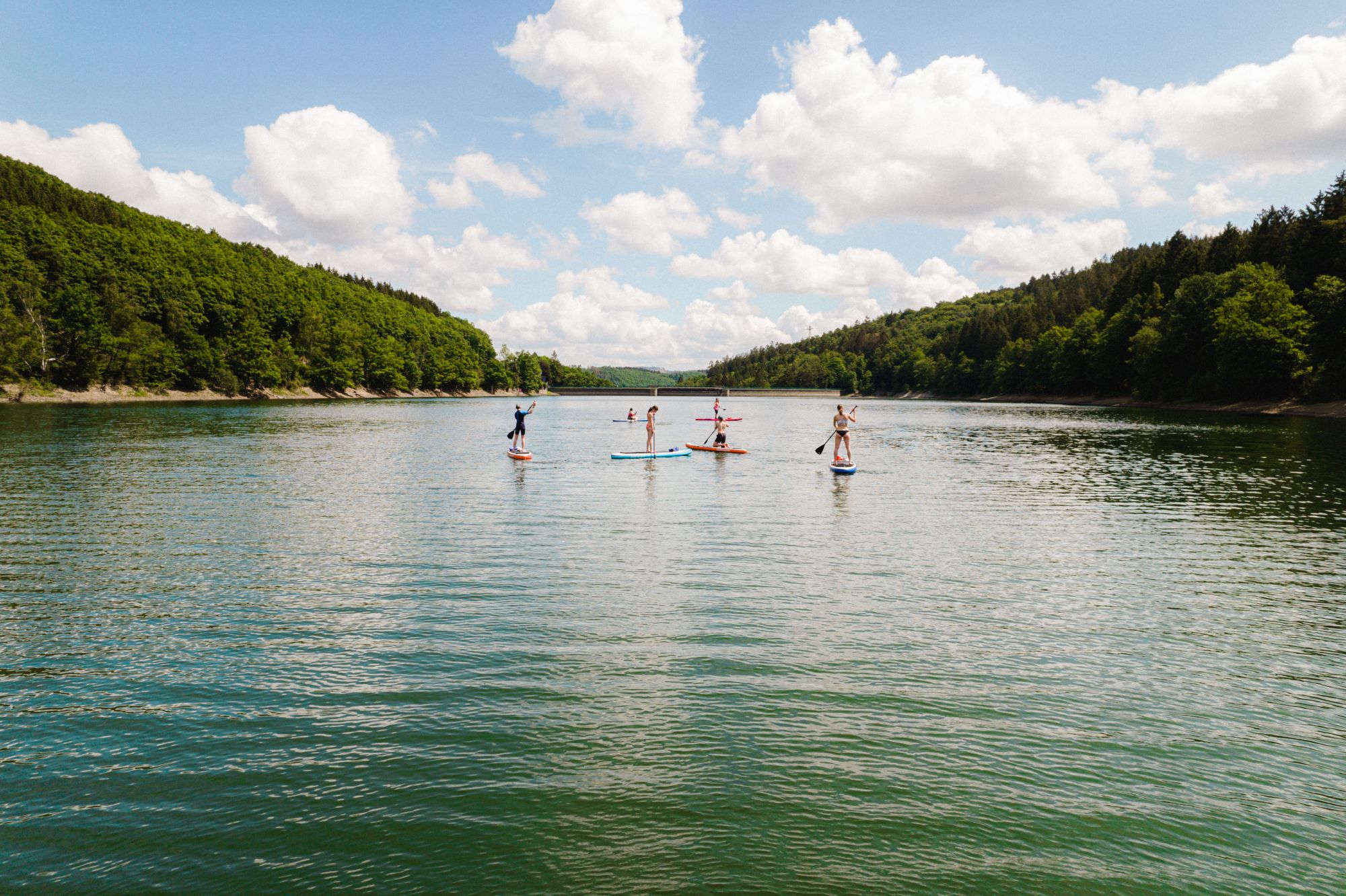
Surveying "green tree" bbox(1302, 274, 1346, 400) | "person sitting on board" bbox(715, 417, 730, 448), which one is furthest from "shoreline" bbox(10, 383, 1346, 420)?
"person sitting on board" bbox(715, 417, 730, 448)

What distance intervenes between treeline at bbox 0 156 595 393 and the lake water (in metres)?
116

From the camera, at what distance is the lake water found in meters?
6.54

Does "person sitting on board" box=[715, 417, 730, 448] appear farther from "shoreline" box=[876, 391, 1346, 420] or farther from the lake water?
"shoreline" box=[876, 391, 1346, 420]

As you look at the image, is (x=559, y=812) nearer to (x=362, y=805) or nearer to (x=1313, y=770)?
(x=362, y=805)

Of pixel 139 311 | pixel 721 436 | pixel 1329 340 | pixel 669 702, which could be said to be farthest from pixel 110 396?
pixel 1329 340

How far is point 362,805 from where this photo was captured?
23.7ft

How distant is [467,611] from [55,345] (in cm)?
13804

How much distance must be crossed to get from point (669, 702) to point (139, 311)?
153m

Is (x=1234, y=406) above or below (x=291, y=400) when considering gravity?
below

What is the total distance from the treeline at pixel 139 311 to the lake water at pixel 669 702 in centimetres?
11637

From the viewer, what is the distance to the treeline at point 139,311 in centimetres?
11625

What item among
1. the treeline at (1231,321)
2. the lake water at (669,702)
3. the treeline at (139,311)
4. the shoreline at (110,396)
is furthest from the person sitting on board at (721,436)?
the treeline at (139,311)

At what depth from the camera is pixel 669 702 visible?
966cm

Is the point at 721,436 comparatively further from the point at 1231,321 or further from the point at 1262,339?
the point at 1231,321
